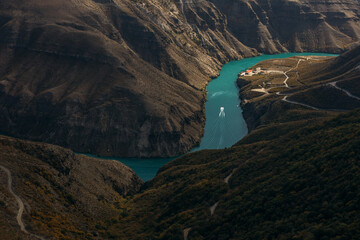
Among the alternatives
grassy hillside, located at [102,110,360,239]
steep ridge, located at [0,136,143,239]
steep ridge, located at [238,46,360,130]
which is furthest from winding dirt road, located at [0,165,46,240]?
steep ridge, located at [238,46,360,130]

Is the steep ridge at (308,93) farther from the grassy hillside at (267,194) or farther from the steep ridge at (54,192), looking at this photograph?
the steep ridge at (54,192)

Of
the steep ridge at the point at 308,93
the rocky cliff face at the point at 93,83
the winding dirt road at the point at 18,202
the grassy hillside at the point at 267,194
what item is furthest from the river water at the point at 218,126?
the winding dirt road at the point at 18,202

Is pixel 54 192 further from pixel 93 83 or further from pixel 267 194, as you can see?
pixel 93 83

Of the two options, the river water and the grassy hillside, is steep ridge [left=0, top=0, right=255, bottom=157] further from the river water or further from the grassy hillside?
the grassy hillside

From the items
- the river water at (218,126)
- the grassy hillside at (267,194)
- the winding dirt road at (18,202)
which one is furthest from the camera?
the river water at (218,126)

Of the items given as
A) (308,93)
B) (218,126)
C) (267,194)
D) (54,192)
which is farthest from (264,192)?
(218,126)

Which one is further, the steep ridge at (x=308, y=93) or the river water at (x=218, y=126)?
the steep ridge at (x=308, y=93)
